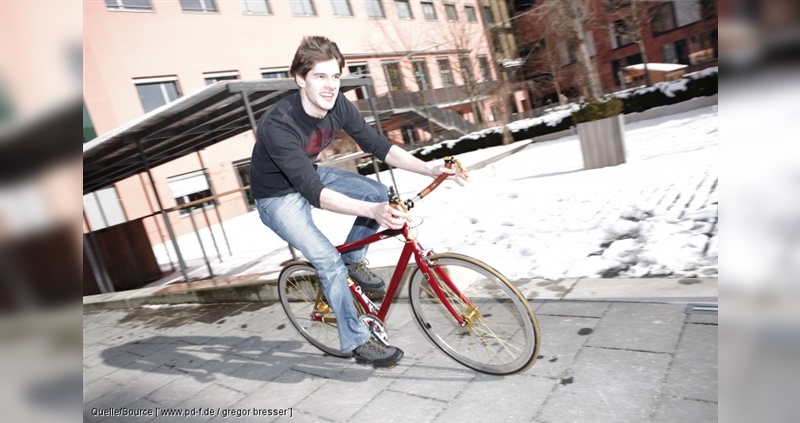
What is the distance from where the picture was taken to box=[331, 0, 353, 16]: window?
2703cm

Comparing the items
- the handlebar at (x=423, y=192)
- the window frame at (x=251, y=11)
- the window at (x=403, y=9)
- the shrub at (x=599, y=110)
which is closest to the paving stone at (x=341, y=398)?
the handlebar at (x=423, y=192)

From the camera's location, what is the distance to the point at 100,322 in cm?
645

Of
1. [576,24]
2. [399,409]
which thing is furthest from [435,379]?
[576,24]

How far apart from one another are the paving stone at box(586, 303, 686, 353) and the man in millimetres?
1328

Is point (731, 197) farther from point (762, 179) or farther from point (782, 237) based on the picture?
point (782, 237)

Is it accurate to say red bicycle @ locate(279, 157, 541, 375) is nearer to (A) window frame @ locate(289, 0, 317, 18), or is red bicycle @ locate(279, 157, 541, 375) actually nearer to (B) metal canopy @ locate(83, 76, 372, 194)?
(B) metal canopy @ locate(83, 76, 372, 194)

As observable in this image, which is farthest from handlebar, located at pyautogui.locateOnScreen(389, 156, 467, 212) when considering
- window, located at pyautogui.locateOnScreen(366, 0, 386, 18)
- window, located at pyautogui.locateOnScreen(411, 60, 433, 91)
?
window, located at pyautogui.locateOnScreen(366, 0, 386, 18)

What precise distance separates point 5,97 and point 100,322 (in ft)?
23.4

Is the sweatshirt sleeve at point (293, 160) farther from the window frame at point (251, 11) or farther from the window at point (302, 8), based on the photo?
Result: the window at point (302, 8)

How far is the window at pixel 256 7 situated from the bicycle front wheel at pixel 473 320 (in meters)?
23.4

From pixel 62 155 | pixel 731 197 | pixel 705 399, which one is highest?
pixel 62 155

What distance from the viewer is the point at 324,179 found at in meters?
3.38

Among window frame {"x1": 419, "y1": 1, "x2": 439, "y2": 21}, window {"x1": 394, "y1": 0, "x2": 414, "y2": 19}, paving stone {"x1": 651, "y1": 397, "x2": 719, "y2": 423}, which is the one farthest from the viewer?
window frame {"x1": 419, "y1": 1, "x2": 439, "y2": 21}

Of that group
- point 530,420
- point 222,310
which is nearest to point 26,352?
point 530,420
